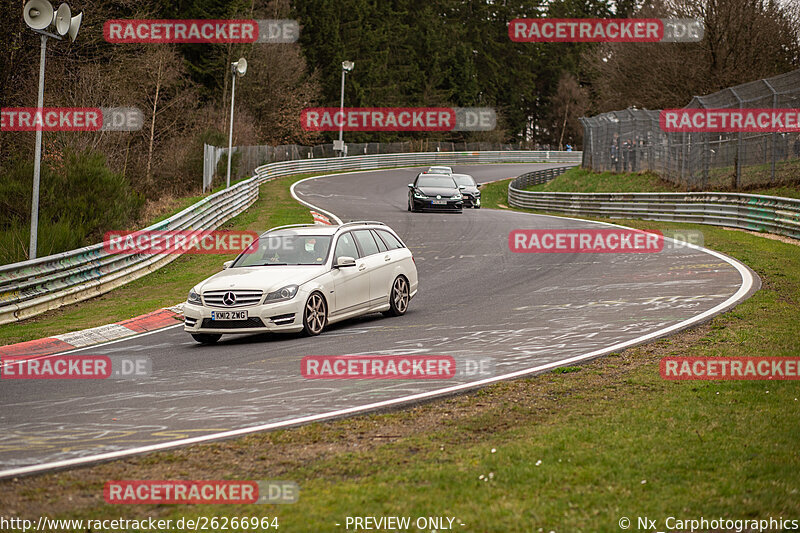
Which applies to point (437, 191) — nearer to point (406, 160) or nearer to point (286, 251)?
point (286, 251)

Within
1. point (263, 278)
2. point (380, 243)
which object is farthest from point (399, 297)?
point (263, 278)

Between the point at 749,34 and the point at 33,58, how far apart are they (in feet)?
109

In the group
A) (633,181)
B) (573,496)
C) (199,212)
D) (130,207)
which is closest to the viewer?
(573,496)

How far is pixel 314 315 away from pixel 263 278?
0.82m

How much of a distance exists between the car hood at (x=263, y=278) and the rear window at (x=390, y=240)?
197cm

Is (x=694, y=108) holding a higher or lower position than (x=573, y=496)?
higher

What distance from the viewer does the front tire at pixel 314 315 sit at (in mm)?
11945

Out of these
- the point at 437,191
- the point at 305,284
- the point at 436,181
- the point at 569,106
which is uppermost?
the point at 569,106

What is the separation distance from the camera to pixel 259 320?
11.7 metres

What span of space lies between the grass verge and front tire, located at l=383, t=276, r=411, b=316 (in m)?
5.16

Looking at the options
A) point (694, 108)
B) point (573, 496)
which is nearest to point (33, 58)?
point (694, 108)

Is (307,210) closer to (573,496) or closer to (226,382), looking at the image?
(226,382)

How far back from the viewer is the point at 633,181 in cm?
3997

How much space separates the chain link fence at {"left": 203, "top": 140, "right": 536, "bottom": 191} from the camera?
3947 cm
